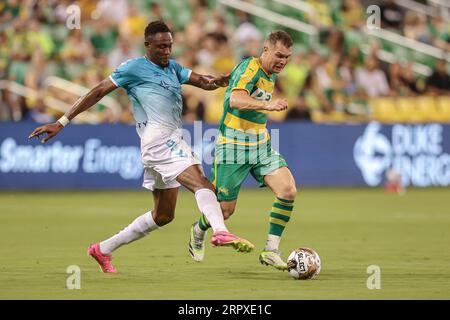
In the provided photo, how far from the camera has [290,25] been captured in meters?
27.0

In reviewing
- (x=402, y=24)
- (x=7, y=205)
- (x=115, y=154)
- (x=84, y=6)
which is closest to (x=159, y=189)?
(x=7, y=205)

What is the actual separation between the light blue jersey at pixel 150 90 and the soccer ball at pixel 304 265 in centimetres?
178

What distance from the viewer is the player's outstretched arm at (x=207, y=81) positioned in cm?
1129

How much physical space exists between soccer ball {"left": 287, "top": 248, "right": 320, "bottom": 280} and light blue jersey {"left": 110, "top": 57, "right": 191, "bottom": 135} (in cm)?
178

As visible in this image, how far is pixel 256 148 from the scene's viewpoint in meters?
11.5

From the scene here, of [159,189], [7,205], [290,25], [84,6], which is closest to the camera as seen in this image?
[159,189]

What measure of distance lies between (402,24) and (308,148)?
252 inches

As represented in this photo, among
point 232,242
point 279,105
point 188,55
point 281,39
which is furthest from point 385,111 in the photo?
point 232,242

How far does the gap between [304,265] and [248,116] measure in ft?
6.09

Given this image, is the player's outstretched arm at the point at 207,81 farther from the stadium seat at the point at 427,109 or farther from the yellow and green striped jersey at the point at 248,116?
the stadium seat at the point at 427,109

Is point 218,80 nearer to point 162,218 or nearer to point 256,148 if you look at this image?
point 256,148

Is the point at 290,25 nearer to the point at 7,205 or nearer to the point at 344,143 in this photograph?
the point at 344,143
